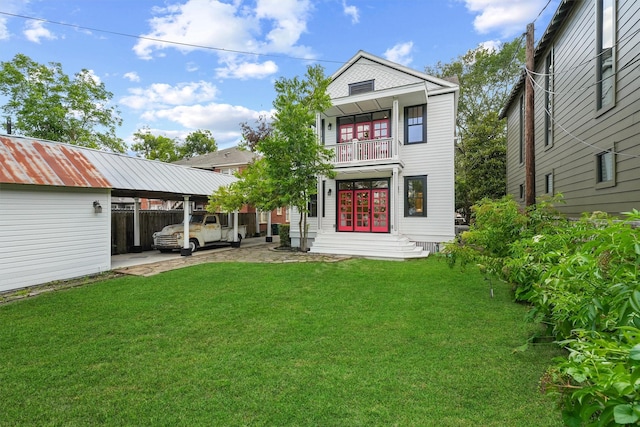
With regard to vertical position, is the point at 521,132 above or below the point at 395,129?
above

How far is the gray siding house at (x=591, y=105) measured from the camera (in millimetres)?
5582

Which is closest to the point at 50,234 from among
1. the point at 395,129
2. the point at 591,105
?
the point at 395,129

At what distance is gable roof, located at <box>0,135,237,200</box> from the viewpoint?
7.45 metres

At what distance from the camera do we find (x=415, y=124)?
1274 centimetres

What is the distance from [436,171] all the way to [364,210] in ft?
10.9

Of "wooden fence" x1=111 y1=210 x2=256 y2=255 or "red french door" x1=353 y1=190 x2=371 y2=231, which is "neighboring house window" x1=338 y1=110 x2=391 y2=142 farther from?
"wooden fence" x1=111 y1=210 x2=256 y2=255

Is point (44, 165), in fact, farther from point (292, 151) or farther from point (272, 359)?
point (272, 359)

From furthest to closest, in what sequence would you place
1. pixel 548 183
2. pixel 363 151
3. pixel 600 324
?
1. pixel 363 151
2. pixel 548 183
3. pixel 600 324

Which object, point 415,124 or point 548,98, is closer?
point 548,98

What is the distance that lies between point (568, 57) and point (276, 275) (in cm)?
978

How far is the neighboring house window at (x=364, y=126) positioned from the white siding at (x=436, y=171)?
1.62 metres

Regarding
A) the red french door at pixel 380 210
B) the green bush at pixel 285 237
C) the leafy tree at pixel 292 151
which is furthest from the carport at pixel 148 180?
the red french door at pixel 380 210

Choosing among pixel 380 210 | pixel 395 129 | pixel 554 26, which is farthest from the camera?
pixel 380 210

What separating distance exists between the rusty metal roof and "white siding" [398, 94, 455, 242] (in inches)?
430
